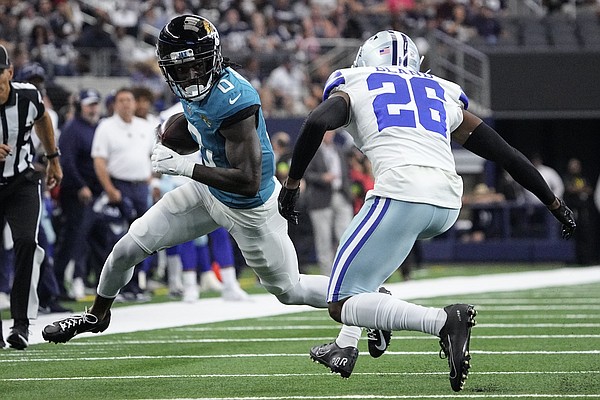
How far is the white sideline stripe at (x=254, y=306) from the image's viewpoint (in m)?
8.73

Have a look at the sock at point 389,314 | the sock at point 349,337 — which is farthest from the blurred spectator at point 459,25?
the sock at point 389,314

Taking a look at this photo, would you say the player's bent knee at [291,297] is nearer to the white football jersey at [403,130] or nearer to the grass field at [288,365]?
the grass field at [288,365]

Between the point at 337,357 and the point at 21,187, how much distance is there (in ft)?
8.94

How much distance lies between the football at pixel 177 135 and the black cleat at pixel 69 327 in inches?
36.6

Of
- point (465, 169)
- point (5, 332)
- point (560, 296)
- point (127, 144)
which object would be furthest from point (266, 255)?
point (465, 169)

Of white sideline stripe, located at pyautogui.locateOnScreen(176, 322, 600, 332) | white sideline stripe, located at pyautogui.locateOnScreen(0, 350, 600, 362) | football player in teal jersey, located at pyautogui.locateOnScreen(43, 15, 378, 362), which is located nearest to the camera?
football player in teal jersey, located at pyautogui.locateOnScreen(43, 15, 378, 362)

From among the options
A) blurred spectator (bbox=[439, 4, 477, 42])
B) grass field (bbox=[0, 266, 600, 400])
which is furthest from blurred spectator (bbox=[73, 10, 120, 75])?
grass field (bbox=[0, 266, 600, 400])

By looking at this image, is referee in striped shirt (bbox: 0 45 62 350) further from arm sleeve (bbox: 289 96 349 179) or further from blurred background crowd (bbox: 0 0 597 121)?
blurred background crowd (bbox: 0 0 597 121)

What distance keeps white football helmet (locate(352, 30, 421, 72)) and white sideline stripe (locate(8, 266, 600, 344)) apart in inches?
125

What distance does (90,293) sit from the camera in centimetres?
1198

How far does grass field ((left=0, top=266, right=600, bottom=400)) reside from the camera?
520 centimetres

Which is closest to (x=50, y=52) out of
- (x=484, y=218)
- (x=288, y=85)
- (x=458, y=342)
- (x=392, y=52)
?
(x=288, y=85)

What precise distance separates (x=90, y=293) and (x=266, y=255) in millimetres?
6129

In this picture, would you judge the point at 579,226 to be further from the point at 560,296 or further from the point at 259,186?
the point at 259,186
